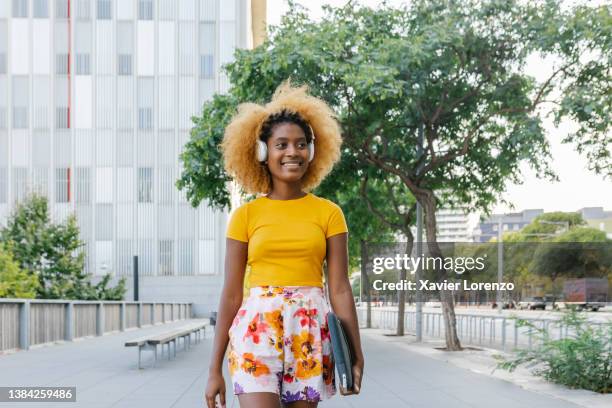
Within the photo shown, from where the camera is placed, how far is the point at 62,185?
50.7 meters

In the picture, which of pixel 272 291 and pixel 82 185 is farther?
pixel 82 185

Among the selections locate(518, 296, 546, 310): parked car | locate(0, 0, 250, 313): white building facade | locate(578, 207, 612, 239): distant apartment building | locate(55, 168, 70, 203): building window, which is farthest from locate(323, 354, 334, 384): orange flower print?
locate(578, 207, 612, 239): distant apartment building

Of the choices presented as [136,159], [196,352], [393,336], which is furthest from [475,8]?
[136,159]

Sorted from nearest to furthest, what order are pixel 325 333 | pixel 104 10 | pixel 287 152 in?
pixel 325 333 < pixel 287 152 < pixel 104 10

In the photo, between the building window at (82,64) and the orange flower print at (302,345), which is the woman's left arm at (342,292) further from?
the building window at (82,64)

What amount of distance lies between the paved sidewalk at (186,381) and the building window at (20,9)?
36728mm

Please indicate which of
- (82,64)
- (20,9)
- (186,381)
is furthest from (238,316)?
(20,9)

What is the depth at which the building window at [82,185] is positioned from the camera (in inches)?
1988

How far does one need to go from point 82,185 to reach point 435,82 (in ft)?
118

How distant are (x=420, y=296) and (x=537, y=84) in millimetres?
6145

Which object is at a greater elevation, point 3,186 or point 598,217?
point 3,186

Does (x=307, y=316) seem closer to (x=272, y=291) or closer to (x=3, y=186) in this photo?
(x=272, y=291)

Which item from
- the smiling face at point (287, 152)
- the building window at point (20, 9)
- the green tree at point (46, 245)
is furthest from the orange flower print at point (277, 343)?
the building window at point (20, 9)

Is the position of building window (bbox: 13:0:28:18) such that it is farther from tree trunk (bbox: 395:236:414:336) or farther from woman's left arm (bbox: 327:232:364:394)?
woman's left arm (bbox: 327:232:364:394)
